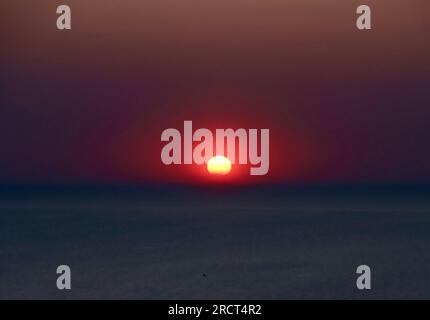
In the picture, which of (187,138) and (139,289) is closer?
(139,289)

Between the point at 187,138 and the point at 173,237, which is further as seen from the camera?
the point at 173,237

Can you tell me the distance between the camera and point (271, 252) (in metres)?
10.8

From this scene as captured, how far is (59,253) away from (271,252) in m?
3.49

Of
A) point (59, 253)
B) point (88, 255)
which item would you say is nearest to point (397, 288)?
point (88, 255)

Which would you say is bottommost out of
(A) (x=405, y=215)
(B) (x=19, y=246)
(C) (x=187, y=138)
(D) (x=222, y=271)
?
(D) (x=222, y=271)

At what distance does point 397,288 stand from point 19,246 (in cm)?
697

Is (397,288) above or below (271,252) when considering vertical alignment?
below

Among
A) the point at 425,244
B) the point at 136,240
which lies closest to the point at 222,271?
the point at 136,240

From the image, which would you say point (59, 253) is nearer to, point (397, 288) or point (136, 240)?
point (136, 240)

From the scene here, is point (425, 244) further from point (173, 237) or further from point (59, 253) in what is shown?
point (59, 253)

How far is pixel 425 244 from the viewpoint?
493 inches
